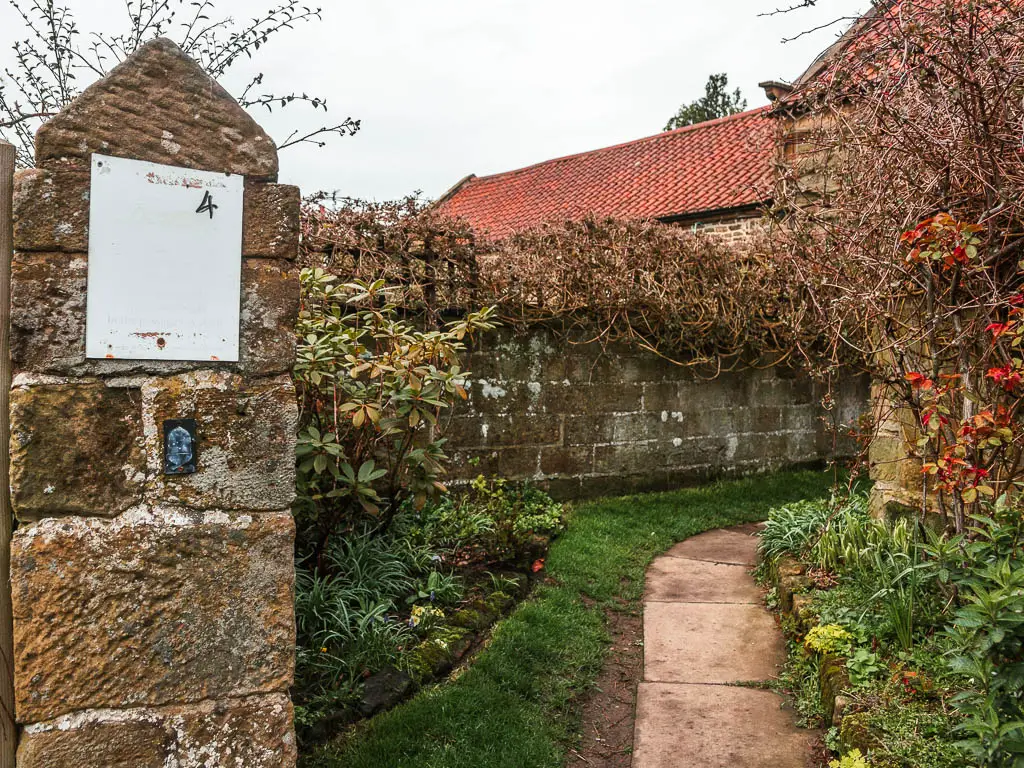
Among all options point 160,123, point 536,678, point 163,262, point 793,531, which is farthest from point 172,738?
point 793,531

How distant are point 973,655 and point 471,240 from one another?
4.49 metres

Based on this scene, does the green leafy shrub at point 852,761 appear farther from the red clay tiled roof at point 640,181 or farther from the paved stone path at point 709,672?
the red clay tiled roof at point 640,181

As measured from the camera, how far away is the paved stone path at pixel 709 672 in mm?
3181

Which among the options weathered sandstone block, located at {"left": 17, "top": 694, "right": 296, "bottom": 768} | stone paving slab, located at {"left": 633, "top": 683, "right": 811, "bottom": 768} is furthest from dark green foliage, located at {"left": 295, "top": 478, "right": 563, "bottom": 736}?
stone paving slab, located at {"left": 633, "top": 683, "right": 811, "bottom": 768}

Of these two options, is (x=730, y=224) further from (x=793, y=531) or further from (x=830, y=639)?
(x=830, y=639)

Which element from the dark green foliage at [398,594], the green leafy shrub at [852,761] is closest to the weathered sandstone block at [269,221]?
the dark green foliage at [398,594]

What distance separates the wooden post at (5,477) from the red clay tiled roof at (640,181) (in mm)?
11273

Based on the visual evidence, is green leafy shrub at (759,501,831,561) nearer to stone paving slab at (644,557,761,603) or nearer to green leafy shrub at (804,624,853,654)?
stone paving slab at (644,557,761,603)

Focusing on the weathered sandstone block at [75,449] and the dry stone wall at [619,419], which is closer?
the weathered sandstone block at [75,449]

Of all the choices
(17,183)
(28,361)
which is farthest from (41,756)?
(17,183)

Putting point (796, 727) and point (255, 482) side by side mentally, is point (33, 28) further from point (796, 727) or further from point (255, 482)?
point (796, 727)

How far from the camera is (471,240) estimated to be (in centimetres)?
603

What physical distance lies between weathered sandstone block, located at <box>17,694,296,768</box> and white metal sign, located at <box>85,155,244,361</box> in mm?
1021

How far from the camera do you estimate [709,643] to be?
4238 mm
